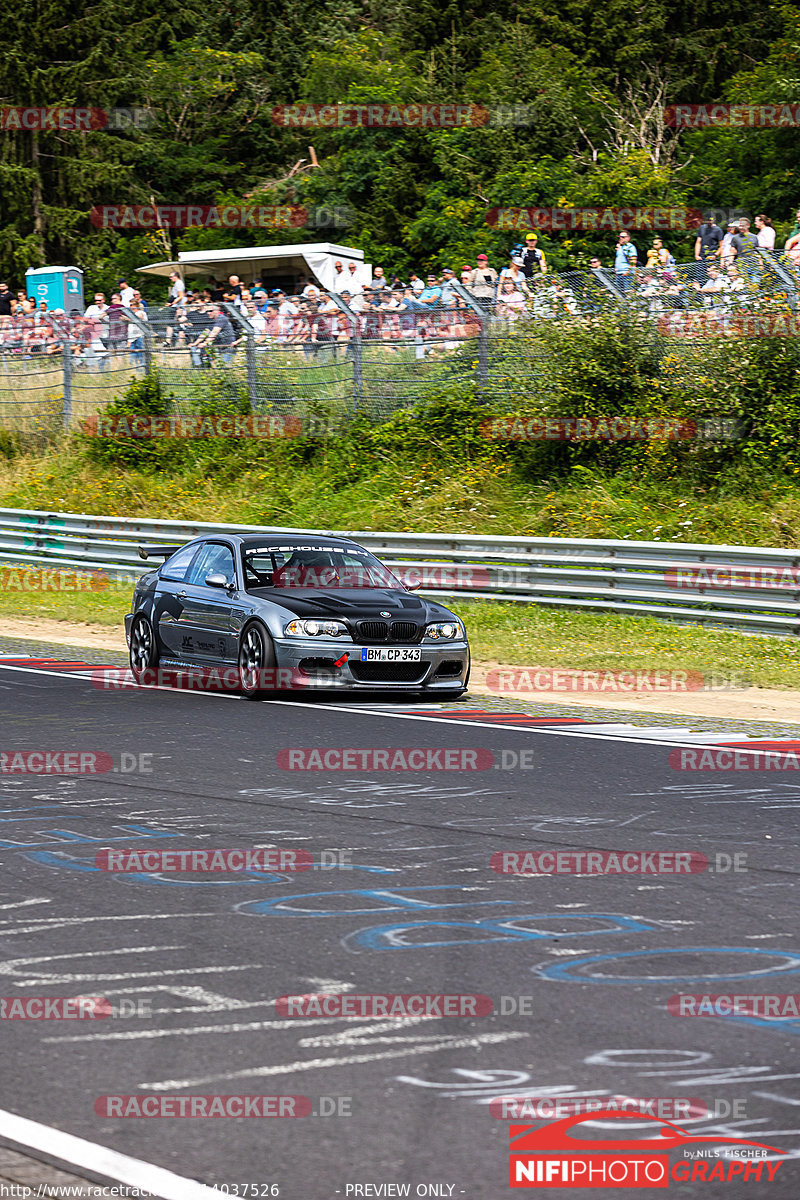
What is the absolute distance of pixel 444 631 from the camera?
13.4 m

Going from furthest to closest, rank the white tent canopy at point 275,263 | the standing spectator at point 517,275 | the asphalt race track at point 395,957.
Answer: the white tent canopy at point 275,263 < the standing spectator at point 517,275 < the asphalt race track at point 395,957

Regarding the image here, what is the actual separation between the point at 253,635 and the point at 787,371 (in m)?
10.2

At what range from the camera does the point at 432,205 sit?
139 feet

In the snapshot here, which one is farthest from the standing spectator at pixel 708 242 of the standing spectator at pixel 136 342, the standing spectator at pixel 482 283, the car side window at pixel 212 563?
the standing spectator at pixel 136 342

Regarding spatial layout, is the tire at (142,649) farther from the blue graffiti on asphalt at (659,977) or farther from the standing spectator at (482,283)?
the standing spectator at (482,283)

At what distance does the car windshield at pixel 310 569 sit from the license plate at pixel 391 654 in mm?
1267

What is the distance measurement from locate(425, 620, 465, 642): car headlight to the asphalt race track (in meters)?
2.78

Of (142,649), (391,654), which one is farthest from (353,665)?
(142,649)

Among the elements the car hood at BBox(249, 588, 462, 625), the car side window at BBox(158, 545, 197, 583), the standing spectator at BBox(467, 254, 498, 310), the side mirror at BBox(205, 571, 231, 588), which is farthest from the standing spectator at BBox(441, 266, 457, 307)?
the side mirror at BBox(205, 571, 231, 588)

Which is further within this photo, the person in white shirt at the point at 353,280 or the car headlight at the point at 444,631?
the person in white shirt at the point at 353,280

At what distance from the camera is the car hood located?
43.1 ft

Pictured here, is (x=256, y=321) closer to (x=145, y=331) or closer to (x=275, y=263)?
(x=145, y=331)

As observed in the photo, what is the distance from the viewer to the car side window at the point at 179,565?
49.6 feet

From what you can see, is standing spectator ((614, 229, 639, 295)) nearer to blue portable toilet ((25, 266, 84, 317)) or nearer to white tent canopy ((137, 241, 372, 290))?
white tent canopy ((137, 241, 372, 290))
